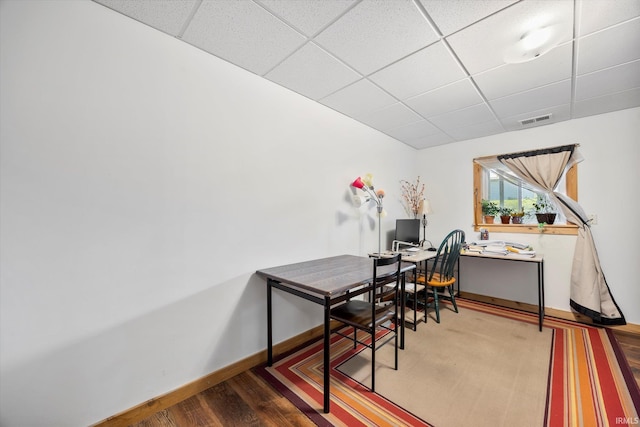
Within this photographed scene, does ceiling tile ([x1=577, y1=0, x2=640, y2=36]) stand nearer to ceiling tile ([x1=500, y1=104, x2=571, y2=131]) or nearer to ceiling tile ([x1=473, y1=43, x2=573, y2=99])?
ceiling tile ([x1=473, y1=43, x2=573, y2=99])

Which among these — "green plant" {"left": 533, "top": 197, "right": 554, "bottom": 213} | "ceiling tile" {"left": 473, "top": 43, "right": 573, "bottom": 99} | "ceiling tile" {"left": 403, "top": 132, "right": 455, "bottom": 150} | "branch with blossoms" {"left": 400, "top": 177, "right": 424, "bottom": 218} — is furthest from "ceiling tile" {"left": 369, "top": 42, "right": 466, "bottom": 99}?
"green plant" {"left": 533, "top": 197, "right": 554, "bottom": 213}

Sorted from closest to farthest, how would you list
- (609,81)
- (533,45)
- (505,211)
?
(533,45) < (609,81) < (505,211)

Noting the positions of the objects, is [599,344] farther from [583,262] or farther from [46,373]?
[46,373]

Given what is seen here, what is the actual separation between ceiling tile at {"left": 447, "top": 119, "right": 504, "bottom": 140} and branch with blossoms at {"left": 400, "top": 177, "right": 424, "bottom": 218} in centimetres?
96

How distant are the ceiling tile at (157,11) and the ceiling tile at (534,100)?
2826mm

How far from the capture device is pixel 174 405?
5.51 ft

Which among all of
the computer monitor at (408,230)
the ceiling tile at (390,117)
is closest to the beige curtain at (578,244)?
the computer monitor at (408,230)

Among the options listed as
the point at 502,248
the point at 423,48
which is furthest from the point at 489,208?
the point at 423,48

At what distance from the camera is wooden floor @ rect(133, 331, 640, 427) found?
5.06ft

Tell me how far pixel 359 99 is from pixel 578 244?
120 inches

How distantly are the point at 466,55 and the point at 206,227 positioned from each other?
7.57 feet

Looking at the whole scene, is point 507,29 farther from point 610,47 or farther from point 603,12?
point 610,47

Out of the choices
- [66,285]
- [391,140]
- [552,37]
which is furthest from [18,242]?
[391,140]

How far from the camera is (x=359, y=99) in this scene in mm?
2594
